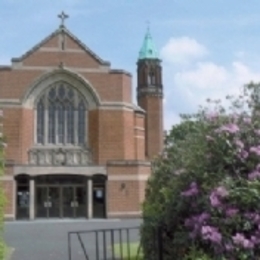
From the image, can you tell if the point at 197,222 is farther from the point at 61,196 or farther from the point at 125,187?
the point at 61,196

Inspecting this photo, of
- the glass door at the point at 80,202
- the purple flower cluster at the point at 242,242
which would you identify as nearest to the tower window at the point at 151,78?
the glass door at the point at 80,202

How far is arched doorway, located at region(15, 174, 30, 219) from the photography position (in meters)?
40.4

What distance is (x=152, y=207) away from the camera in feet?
34.7

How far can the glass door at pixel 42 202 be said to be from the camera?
4103 cm

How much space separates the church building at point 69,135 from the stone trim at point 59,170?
0.06 metres

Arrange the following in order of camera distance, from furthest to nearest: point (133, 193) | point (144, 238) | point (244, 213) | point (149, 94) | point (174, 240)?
point (149, 94)
point (133, 193)
point (144, 238)
point (174, 240)
point (244, 213)

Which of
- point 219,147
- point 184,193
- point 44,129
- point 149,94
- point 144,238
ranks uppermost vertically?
point 149,94

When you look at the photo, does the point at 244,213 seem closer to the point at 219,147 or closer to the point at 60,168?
the point at 219,147

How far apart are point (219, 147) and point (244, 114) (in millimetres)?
788

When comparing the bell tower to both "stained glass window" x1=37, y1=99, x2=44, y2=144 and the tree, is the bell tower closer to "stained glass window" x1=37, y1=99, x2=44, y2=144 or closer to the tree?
"stained glass window" x1=37, y1=99, x2=44, y2=144

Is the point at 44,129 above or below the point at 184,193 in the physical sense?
above

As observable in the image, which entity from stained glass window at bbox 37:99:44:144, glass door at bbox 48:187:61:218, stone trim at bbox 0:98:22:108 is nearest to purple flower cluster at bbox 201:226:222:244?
glass door at bbox 48:187:61:218

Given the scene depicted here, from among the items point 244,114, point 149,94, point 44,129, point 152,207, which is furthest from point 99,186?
point 244,114

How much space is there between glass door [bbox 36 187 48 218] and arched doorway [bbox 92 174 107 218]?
11.4ft
